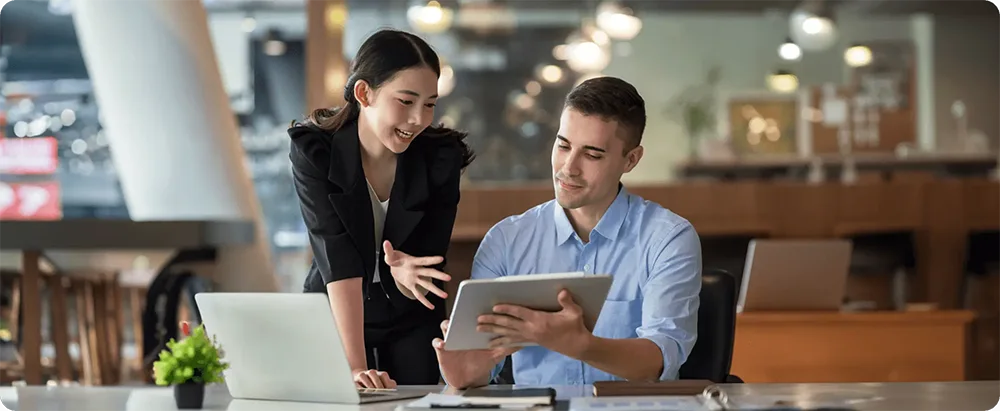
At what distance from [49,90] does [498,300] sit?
7.90 m

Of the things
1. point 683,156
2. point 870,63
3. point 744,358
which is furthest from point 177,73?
point 870,63

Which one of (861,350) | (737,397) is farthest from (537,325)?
(861,350)

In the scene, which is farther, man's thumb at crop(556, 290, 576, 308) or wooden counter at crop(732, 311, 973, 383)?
wooden counter at crop(732, 311, 973, 383)

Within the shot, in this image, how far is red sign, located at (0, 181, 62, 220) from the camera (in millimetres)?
8562

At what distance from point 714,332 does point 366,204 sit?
2.33ft

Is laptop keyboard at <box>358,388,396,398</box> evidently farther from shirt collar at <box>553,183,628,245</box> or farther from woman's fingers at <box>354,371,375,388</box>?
shirt collar at <box>553,183,628,245</box>

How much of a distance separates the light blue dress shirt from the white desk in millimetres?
206

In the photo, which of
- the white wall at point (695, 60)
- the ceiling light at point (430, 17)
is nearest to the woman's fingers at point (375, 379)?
the ceiling light at point (430, 17)

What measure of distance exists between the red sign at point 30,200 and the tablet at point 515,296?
24.6ft

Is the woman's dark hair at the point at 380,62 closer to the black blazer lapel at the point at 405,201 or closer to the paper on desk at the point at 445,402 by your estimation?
the black blazer lapel at the point at 405,201

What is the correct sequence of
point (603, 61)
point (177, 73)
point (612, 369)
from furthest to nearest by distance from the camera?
point (603, 61) < point (177, 73) < point (612, 369)

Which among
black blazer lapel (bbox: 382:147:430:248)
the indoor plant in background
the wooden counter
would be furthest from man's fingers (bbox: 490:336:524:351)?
the indoor plant in background

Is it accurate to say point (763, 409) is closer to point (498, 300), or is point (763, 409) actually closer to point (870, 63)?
point (498, 300)

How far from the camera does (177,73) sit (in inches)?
230
